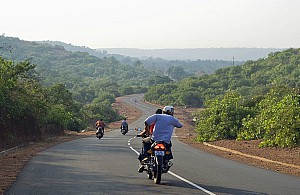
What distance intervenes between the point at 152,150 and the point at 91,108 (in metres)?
74.4

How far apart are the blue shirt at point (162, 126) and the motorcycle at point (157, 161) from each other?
6.2 inches

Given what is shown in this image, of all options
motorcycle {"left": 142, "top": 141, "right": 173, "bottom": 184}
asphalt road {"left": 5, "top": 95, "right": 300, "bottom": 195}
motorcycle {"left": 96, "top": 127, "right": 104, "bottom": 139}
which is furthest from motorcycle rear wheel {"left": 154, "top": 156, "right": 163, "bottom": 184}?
motorcycle {"left": 96, "top": 127, "right": 104, "bottom": 139}

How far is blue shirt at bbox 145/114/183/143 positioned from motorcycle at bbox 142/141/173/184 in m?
0.16

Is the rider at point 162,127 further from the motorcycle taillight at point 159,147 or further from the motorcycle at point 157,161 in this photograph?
the motorcycle taillight at point 159,147

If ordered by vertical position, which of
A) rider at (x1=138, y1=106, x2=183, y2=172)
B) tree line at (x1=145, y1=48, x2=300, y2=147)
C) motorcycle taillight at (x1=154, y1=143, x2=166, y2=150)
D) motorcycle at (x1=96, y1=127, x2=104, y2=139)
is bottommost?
motorcycle at (x1=96, y1=127, x2=104, y2=139)

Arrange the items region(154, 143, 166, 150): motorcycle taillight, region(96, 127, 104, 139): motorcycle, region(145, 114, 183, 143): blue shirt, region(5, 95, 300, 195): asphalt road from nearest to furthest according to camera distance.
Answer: region(5, 95, 300, 195): asphalt road
region(154, 143, 166, 150): motorcycle taillight
region(145, 114, 183, 143): blue shirt
region(96, 127, 104, 139): motorcycle

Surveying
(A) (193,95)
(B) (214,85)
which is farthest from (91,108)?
(B) (214,85)

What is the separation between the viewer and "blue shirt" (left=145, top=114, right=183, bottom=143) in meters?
12.5

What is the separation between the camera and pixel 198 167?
16.4m

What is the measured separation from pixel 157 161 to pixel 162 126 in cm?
96

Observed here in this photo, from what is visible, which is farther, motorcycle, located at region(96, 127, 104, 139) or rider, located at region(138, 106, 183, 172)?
motorcycle, located at region(96, 127, 104, 139)

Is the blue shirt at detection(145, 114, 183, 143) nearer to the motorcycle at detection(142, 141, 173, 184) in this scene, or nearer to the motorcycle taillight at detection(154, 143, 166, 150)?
the motorcycle at detection(142, 141, 173, 184)

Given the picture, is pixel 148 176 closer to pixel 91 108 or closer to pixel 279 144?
pixel 279 144

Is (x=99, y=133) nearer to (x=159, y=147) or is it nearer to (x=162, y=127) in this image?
(x=162, y=127)
